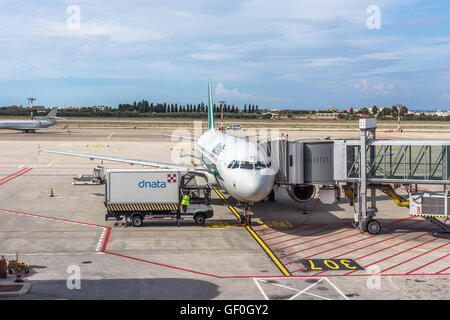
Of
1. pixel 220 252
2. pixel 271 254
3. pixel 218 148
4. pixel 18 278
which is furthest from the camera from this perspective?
pixel 218 148

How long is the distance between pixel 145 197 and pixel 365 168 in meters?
13.0

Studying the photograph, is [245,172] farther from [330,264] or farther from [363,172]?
[330,264]

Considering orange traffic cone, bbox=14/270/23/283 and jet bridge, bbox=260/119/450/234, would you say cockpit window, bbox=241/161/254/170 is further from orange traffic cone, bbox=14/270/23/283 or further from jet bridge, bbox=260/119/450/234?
orange traffic cone, bbox=14/270/23/283

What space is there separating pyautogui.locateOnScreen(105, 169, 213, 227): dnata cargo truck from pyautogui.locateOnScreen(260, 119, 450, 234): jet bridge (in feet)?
20.9

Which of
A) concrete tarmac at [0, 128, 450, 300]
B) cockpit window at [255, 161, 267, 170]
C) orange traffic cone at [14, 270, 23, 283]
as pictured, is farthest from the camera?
cockpit window at [255, 161, 267, 170]

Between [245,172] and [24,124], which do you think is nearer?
[245,172]

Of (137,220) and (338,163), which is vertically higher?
(338,163)

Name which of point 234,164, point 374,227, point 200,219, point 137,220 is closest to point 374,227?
point 374,227

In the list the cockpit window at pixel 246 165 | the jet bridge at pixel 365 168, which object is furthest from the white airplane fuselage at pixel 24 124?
the cockpit window at pixel 246 165

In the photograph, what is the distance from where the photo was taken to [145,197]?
91.1 ft

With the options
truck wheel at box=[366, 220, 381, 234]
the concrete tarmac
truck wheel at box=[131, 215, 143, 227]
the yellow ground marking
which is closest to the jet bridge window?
the concrete tarmac

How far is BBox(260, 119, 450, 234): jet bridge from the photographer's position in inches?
989
